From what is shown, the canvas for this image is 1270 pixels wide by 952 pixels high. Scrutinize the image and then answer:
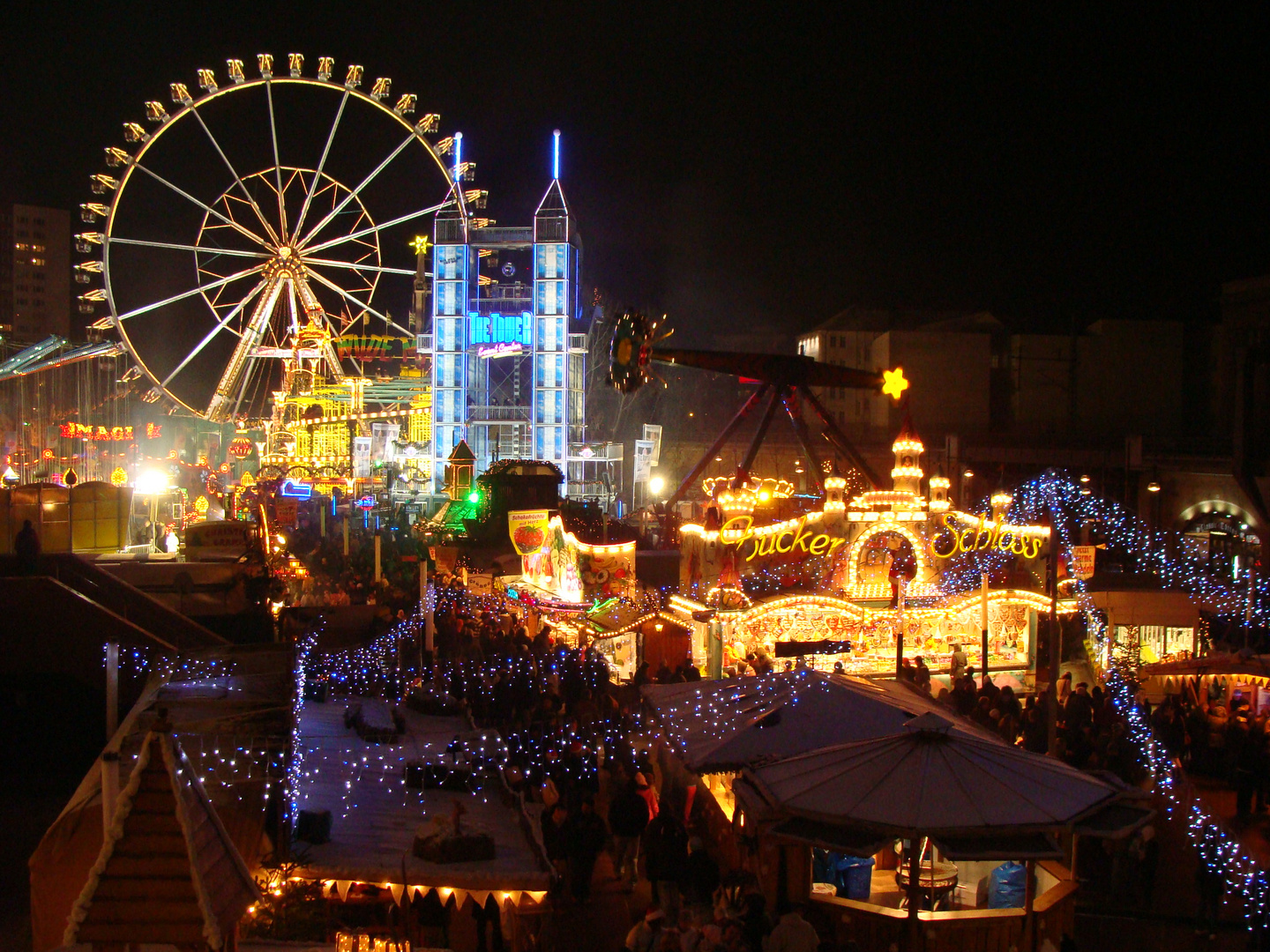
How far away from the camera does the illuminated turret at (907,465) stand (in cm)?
1535

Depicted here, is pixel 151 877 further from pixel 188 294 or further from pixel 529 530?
pixel 188 294

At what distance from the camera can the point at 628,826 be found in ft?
32.1

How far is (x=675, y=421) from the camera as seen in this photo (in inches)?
2026

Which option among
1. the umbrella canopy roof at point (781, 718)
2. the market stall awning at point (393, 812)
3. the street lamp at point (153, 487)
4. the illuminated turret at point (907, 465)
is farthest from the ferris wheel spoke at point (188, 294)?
the umbrella canopy roof at point (781, 718)

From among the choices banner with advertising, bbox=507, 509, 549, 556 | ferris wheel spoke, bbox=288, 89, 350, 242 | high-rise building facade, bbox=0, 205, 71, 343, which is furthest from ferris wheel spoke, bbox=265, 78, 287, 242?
high-rise building facade, bbox=0, 205, 71, 343

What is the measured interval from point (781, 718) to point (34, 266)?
3274 inches

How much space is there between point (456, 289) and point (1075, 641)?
93.4ft

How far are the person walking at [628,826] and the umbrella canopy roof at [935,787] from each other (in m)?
2.70

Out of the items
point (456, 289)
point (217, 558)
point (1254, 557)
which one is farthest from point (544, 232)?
point (1254, 557)

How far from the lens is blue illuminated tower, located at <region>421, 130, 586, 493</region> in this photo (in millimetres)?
38938

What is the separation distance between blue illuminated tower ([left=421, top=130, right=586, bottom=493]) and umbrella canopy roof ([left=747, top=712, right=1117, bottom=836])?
31.8 meters

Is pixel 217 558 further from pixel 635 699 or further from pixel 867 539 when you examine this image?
pixel 867 539

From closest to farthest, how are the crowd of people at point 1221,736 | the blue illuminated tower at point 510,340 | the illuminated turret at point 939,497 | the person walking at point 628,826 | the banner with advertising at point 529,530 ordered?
the person walking at point 628,826 < the crowd of people at point 1221,736 < the illuminated turret at point 939,497 < the banner with advertising at point 529,530 < the blue illuminated tower at point 510,340

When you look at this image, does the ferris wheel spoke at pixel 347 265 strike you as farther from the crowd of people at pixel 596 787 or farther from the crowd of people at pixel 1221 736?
the crowd of people at pixel 1221 736
